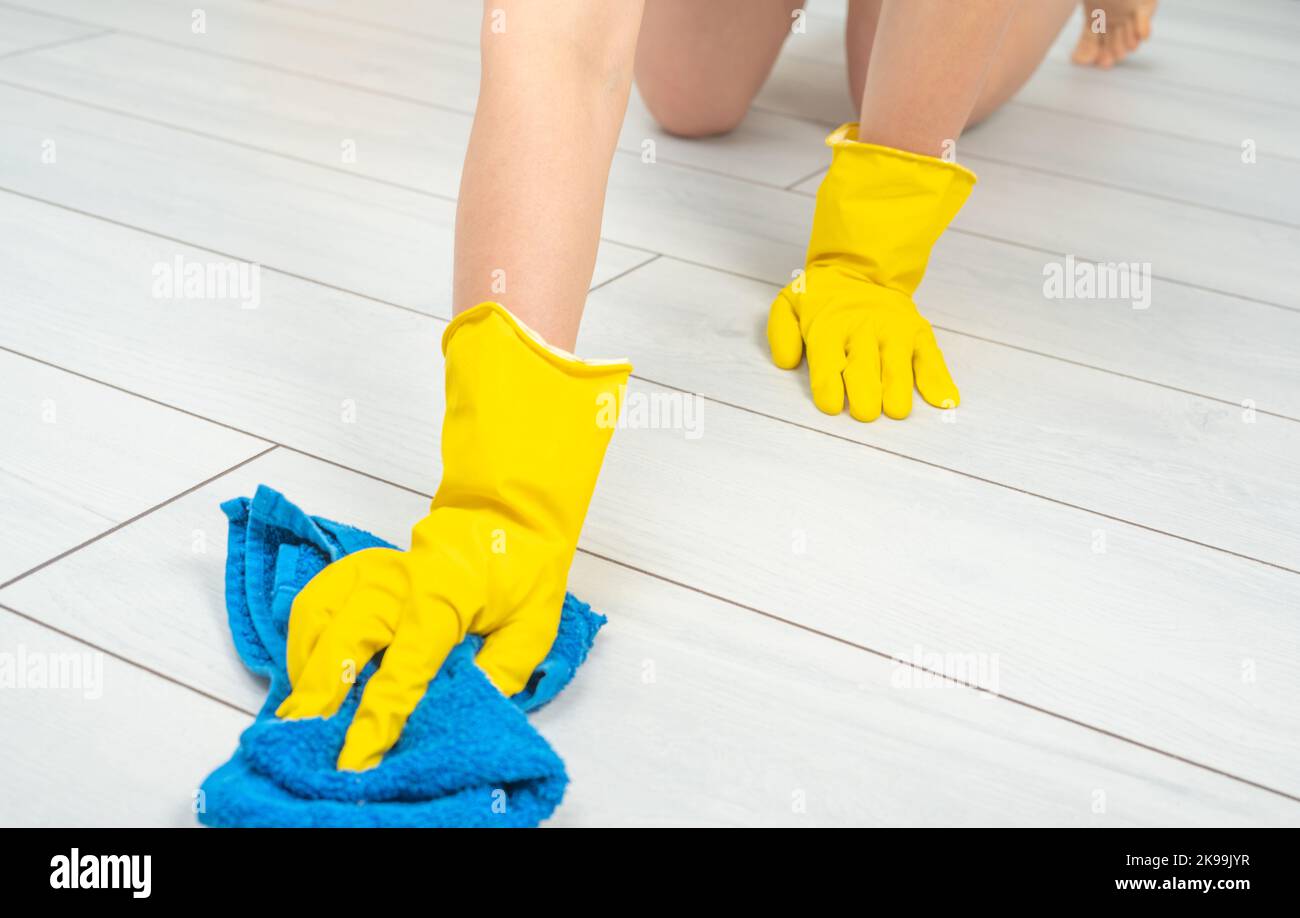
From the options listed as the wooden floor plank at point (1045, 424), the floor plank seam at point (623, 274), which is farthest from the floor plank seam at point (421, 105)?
the wooden floor plank at point (1045, 424)

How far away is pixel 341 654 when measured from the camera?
0.58 meters

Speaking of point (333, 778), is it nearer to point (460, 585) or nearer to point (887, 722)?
point (460, 585)

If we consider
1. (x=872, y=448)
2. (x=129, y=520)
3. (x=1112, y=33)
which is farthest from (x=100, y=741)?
(x=1112, y=33)

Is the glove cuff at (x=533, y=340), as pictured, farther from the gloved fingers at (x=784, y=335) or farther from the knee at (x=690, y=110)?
the knee at (x=690, y=110)

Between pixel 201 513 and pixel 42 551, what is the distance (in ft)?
0.29

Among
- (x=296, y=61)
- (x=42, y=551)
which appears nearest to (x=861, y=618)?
(x=42, y=551)

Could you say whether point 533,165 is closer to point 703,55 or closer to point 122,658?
point 122,658

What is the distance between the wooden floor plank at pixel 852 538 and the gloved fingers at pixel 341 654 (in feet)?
0.62

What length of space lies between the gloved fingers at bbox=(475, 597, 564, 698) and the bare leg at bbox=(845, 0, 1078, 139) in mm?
1012

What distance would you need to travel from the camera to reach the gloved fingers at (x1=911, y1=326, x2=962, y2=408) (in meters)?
0.96

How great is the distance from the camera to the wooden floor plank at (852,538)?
69 centimetres

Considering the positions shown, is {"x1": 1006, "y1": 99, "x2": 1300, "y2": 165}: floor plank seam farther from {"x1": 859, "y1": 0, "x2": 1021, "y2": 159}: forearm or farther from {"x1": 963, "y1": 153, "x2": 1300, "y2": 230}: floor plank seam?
{"x1": 859, "y1": 0, "x2": 1021, "y2": 159}: forearm

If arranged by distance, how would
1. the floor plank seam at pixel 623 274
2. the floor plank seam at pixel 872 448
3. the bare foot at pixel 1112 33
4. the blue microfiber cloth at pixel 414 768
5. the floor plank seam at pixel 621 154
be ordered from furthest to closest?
the bare foot at pixel 1112 33 < the floor plank seam at pixel 621 154 < the floor plank seam at pixel 623 274 < the floor plank seam at pixel 872 448 < the blue microfiber cloth at pixel 414 768

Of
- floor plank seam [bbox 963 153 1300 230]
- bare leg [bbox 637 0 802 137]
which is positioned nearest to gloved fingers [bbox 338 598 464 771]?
bare leg [bbox 637 0 802 137]
